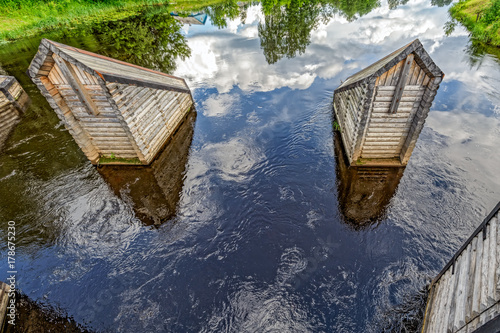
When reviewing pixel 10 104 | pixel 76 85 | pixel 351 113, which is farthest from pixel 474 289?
pixel 10 104

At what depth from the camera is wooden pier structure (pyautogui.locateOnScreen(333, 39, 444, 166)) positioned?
8.39 m

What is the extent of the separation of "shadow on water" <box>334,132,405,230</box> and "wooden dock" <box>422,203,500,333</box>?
370cm

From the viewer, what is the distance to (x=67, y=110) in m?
10.3

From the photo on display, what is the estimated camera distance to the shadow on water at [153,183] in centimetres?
1043

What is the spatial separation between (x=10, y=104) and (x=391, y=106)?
2642 centimetres

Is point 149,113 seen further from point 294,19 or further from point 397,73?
Answer: point 294,19

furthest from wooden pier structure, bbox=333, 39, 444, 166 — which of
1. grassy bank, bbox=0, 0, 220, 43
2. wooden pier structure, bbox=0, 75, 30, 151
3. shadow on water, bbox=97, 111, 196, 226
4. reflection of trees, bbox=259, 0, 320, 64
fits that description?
grassy bank, bbox=0, 0, 220, 43

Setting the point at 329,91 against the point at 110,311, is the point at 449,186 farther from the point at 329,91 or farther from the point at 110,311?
the point at 110,311

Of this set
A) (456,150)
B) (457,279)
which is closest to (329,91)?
(456,150)

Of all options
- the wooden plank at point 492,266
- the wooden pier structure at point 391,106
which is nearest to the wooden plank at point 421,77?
the wooden pier structure at point 391,106

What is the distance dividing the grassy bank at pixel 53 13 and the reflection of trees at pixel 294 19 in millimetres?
20700

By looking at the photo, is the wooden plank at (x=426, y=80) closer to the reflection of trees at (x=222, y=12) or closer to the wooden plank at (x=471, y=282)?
the wooden plank at (x=471, y=282)

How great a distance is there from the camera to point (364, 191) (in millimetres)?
10586

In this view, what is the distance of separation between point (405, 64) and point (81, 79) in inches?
516
